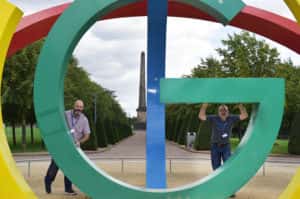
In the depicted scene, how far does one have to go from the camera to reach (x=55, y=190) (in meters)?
9.86

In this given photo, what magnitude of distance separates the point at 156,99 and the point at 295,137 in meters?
21.9

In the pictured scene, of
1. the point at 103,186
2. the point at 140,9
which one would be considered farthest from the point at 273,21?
the point at 103,186

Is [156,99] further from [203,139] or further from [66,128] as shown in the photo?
[203,139]

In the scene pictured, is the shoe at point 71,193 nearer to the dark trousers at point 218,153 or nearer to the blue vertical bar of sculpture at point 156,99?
the blue vertical bar of sculpture at point 156,99

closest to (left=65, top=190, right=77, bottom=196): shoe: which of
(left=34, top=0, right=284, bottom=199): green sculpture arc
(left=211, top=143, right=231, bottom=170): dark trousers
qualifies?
(left=34, top=0, right=284, bottom=199): green sculpture arc

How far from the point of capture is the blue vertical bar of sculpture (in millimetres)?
7477

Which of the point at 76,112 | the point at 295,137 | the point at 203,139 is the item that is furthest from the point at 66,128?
the point at 203,139

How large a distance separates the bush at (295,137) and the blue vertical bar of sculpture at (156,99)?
66.2ft

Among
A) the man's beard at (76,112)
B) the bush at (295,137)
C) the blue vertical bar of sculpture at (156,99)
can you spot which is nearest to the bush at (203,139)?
the bush at (295,137)

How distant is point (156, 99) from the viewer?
7.51 meters

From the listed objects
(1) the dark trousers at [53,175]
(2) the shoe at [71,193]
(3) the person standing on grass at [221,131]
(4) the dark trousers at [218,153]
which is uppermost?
(3) the person standing on grass at [221,131]

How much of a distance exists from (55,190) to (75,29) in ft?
15.5

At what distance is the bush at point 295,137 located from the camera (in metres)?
26.2

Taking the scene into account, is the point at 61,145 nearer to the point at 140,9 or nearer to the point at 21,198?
the point at 21,198
